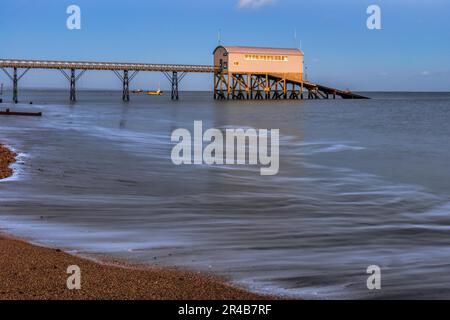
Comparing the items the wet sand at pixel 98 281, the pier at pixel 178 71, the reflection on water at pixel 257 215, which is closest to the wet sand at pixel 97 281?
the wet sand at pixel 98 281

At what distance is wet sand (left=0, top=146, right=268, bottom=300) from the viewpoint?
6.94 m

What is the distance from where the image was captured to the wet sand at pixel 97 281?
6.94m

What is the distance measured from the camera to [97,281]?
7.44 meters

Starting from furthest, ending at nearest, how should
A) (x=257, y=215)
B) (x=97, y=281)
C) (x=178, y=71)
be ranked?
1. (x=178, y=71)
2. (x=257, y=215)
3. (x=97, y=281)

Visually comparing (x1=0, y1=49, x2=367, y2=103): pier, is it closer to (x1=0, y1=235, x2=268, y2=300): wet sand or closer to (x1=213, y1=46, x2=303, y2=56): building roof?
(x1=213, y1=46, x2=303, y2=56): building roof

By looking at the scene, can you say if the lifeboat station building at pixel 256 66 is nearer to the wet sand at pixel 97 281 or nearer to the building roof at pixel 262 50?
the building roof at pixel 262 50

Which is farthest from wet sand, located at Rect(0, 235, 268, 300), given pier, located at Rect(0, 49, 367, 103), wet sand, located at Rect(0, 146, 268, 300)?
pier, located at Rect(0, 49, 367, 103)

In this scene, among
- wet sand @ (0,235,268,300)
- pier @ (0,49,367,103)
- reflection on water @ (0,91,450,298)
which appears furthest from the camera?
pier @ (0,49,367,103)

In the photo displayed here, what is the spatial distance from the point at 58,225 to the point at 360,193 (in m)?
8.01

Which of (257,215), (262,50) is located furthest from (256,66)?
(257,215)

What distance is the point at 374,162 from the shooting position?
80.7 ft

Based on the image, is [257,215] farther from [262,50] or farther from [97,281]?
[262,50]

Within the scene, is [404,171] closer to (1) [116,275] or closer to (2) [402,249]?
(2) [402,249]
